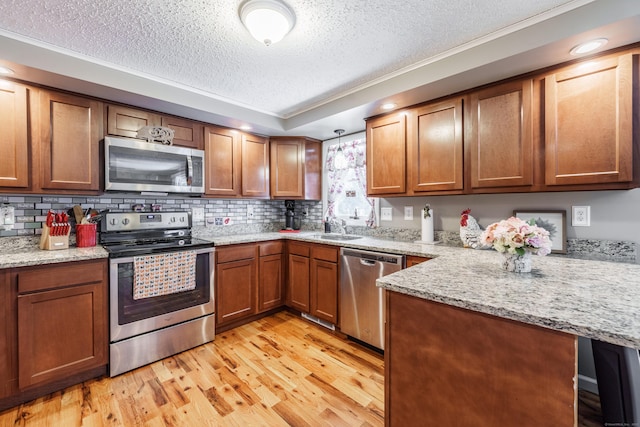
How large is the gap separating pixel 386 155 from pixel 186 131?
195 cm

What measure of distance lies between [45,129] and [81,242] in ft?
2.84

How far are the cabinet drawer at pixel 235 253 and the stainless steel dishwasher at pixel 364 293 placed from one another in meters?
0.96

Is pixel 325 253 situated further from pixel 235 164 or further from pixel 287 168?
pixel 235 164

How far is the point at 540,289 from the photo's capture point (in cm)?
108

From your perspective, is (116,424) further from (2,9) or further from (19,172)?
(2,9)

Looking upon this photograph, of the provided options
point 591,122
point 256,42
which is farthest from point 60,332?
point 591,122

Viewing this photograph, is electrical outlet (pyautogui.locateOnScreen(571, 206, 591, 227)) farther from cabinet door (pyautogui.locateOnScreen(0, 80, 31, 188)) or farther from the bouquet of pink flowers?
cabinet door (pyautogui.locateOnScreen(0, 80, 31, 188))

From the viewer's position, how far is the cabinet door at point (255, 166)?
123 inches

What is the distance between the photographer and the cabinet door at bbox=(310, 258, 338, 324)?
2.63 metres

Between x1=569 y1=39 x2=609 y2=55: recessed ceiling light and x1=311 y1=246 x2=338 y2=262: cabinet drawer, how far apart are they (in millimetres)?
2088

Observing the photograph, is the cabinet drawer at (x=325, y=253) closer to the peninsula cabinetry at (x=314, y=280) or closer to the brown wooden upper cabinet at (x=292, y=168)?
the peninsula cabinetry at (x=314, y=280)

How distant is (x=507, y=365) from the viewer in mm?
904

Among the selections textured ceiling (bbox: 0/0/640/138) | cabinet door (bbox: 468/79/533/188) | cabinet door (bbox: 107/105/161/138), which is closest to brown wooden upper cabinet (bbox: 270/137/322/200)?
textured ceiling (bbox: 0/0/640/138)

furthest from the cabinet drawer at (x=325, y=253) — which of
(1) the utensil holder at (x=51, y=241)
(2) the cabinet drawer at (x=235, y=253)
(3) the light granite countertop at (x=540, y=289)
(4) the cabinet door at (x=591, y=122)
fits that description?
(1) the utensil holder at (x=51, y=241)
